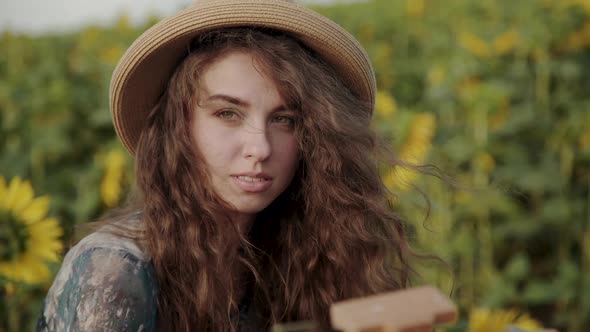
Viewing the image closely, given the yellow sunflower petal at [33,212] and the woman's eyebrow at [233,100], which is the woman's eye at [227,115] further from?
the yellow sunflower petal at [33,212]

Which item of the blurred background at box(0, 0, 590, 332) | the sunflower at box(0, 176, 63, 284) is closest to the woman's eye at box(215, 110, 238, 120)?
the sunflower at box(0, 176, 63, 284)

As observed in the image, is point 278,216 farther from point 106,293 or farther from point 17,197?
point 17,197

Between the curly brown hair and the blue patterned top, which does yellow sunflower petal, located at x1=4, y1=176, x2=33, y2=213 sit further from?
the blue patterned top

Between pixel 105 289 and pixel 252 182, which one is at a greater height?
pixel 252 182

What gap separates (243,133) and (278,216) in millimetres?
419

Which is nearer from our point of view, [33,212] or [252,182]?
[252,182]

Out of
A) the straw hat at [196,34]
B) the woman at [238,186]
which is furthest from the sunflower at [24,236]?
the straw hat at [196,34]

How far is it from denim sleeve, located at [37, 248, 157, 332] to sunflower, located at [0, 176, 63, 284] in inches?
25.1

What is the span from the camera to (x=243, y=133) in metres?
1.71

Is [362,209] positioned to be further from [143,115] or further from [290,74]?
[143,115]

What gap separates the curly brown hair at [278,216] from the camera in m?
1.78

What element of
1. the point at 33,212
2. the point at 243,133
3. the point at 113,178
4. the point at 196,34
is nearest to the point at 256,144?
the point at 243,133

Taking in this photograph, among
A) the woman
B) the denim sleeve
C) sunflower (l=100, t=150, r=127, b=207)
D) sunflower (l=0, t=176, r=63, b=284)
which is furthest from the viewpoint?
sunflower (l=100, t=150, r=127, b=207)

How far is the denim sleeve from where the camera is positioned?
1.59m
